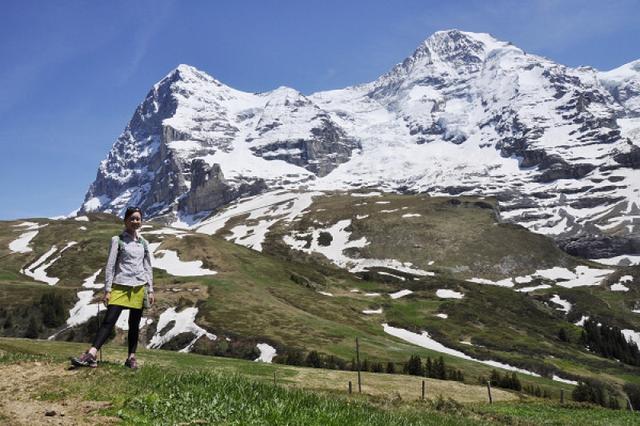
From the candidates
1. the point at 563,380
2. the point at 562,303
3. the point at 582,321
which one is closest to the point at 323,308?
the point at 563,380

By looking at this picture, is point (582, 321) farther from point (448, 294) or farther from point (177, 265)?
point (177, 265)

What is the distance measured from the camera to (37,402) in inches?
433

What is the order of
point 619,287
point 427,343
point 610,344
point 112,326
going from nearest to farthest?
1. point 112,326
2. point 427,343
3. point 610,344
4. point 619,287

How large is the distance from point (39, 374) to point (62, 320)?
8585 centimetres

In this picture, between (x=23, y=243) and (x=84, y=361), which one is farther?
(x=23, y=243)

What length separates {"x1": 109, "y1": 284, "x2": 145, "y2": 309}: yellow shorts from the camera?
14312 mm

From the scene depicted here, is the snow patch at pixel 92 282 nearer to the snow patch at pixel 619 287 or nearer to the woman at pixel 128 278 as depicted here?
the woman at pixel 128 278

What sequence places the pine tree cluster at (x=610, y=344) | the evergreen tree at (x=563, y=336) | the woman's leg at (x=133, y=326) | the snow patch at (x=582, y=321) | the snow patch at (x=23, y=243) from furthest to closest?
the snow patch at (x=23, y=243)
the snow patch at (x=582, y=321)
the evergreen tree at (x=563, y=336)
the pine tree cluster at (x=610, y=344)
the woman's leg at (x=133, y=326)

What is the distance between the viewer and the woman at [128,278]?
1417 centimetres

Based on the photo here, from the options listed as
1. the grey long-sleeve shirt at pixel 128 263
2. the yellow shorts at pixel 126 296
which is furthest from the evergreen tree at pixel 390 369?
the yellow shorts at pixel 126 296

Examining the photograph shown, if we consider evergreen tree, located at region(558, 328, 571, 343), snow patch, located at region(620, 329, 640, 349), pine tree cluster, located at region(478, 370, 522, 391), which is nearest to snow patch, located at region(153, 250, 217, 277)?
pine tree cluster, located at region(478, 370, 522, 391)

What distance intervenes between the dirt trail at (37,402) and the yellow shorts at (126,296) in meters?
2.05

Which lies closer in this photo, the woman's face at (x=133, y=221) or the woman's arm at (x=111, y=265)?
the woman's arm at (x=111, y=265)

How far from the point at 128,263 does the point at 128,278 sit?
40 cm
